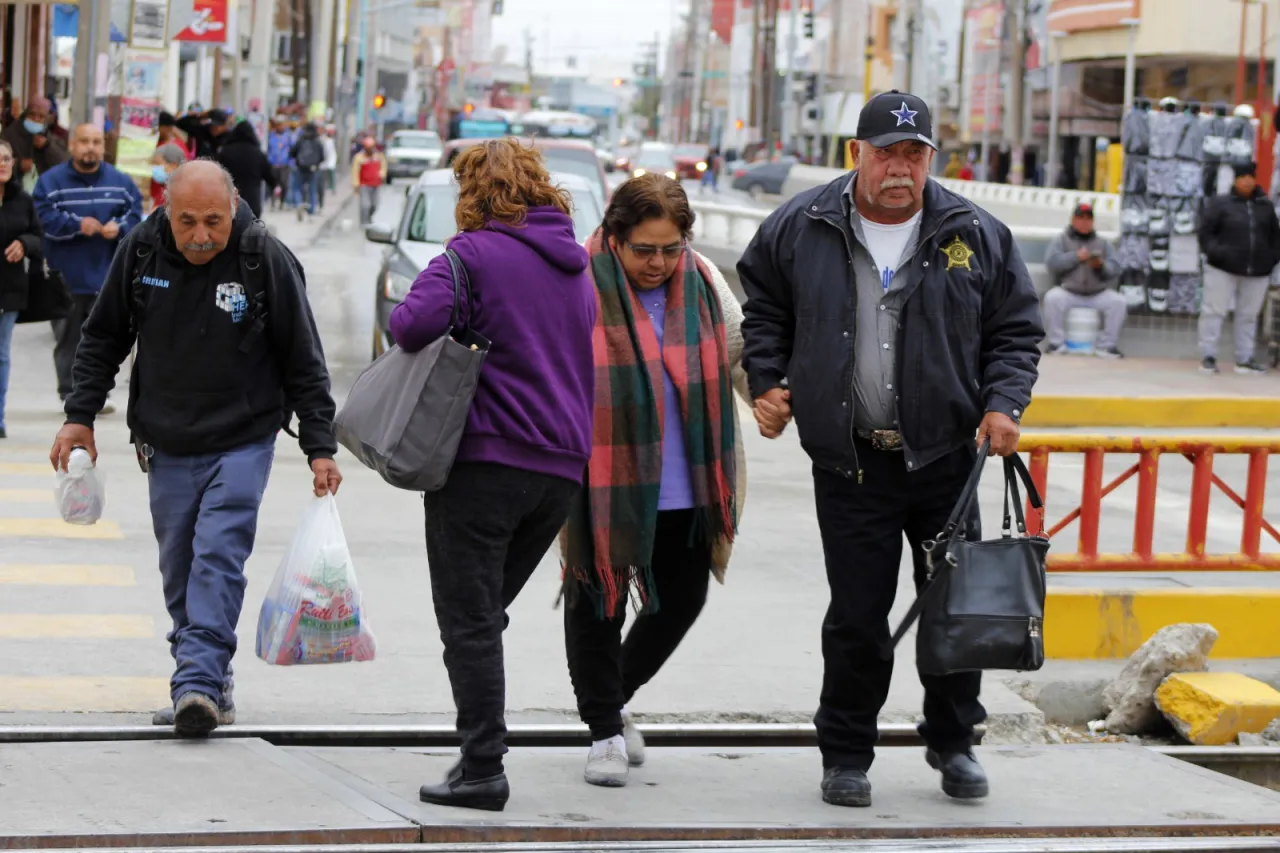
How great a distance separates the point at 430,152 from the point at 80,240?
46.0 meters

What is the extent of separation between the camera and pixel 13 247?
37.7 feet

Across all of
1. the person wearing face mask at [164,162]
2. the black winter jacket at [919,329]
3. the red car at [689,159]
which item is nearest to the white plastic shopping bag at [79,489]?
the black winter jacket at [919,329]

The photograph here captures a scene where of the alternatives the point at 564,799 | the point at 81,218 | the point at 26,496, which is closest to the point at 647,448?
the point at 564,799

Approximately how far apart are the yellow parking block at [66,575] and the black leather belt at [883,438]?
4.09 metres

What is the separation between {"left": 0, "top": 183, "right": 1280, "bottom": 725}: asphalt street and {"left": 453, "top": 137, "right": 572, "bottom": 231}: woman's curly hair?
2.06 metres

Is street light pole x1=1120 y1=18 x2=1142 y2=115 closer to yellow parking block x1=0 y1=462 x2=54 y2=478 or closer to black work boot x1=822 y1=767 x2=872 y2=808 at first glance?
yellow parking block x1=0 y1=462 x2=54 y2=478

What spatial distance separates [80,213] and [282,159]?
1044 inches

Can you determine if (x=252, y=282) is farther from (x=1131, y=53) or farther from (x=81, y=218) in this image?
(x=1131, y=53)

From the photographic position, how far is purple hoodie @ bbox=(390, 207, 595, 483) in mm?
4867

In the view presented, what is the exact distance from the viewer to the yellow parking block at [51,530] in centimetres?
918

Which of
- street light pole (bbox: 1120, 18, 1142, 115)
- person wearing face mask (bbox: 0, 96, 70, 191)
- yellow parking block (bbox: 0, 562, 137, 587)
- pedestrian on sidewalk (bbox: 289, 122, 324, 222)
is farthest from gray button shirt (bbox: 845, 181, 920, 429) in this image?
street light pole (bbox: 1120, 18, 1142, 115)

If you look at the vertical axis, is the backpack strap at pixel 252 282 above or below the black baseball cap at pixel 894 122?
below

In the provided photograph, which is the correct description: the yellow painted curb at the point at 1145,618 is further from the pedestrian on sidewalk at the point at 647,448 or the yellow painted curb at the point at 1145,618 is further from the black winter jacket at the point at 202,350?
the black winter jacket at the point at 202,350

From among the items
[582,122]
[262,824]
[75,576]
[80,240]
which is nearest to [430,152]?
[582,122]
